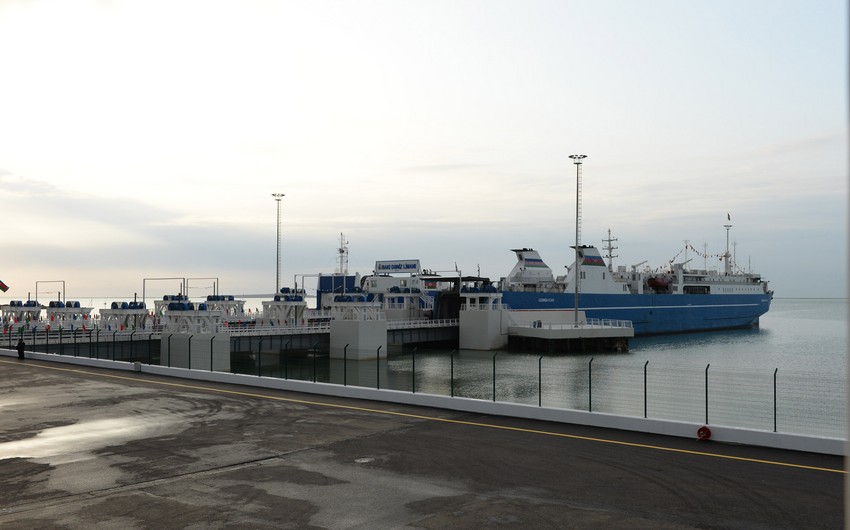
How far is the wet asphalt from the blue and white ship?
216ft

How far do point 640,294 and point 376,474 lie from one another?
307 feet

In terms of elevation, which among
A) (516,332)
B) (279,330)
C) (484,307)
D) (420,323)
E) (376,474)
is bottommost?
(516,332)

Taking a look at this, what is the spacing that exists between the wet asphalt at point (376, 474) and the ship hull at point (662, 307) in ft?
216

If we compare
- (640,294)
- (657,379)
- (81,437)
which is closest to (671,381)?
(657,379)

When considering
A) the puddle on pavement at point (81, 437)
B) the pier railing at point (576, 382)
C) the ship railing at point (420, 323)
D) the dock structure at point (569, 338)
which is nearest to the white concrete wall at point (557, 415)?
the pier railing at point (576, 382)

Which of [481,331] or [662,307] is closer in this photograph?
[481,331]

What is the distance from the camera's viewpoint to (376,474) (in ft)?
46.3

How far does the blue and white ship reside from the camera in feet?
307

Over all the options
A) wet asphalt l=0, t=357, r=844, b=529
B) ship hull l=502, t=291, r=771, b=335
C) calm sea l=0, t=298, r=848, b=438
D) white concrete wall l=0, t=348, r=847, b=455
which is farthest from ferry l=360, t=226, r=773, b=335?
wet asphalt l=0, t=357, r=844, b=529

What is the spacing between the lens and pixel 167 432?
18.2 m

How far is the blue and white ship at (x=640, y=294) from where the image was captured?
93.7 meters

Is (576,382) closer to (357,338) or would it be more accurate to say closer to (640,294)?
(357,338)

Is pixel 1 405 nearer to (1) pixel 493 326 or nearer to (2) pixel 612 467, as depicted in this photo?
(2) pixel 612 467

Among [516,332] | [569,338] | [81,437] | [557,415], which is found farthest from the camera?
[516,332]
